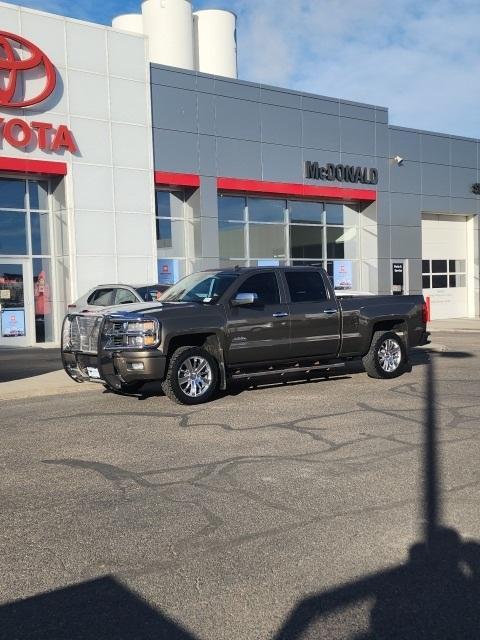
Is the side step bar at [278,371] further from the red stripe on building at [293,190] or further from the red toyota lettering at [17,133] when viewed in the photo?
the red stripe on building at [293,190]

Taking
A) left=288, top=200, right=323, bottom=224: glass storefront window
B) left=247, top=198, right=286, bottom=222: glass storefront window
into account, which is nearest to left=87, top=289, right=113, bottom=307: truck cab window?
left=247, top=198, right=286, bottom=222: glass storefront window

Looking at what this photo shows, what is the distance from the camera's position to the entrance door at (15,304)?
1903 centimetres

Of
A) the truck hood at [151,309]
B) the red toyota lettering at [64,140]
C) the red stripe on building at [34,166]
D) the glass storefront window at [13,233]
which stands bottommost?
the truck hood at [151,309]

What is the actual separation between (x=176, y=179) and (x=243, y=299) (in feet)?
39.6

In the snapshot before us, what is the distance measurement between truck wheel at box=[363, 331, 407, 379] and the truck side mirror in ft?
8.77

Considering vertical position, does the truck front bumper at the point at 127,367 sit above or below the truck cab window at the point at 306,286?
below

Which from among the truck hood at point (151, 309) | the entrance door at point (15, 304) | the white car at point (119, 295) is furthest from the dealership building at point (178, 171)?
the truck hood at point (151, 309)

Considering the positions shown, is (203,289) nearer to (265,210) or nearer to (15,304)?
(15,304)

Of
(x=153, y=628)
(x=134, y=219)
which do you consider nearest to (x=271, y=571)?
(x=153, y=628)

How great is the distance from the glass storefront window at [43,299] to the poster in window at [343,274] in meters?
10.9

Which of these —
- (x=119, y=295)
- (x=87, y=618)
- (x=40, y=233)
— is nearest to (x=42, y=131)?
(x=40, y=233)

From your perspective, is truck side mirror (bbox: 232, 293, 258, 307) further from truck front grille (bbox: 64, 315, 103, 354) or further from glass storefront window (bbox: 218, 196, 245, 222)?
glass storefront window (bbox: 218, 196, 245, 222)

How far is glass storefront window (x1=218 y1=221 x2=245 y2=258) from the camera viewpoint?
22766mm

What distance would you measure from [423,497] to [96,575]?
102 inches
